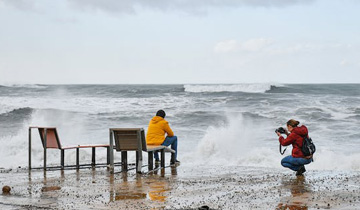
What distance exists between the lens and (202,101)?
39781 mm

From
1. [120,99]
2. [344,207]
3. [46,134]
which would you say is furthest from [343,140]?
[120,99]

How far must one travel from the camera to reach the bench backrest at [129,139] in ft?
34.7

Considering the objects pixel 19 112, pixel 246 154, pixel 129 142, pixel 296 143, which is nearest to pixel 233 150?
pixel 246 154

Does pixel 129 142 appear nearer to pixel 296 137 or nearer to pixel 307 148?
pixel 296 137

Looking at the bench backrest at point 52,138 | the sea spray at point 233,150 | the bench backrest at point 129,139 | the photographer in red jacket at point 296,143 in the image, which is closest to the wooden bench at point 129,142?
the bench backrest at point 129,139

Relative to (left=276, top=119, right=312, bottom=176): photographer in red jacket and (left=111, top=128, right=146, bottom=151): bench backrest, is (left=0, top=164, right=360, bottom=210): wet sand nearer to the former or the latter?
(left=276, top=119, right=312, bottom=176): photographer in red jacket

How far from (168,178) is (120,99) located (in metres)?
34.4

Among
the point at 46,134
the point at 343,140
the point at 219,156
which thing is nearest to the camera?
the point at 46,134

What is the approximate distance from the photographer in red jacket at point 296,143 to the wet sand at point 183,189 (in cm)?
23

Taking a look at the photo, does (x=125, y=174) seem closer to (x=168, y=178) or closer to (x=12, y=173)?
(x=168, y=178)

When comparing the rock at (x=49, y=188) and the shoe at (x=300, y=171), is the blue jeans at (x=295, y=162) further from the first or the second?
the rock at (x=49, y=188)

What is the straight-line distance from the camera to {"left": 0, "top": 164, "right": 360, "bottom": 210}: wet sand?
277 inches

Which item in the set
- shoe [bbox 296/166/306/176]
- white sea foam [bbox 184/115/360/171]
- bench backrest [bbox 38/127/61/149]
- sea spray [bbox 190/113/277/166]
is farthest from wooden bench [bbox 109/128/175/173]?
sea spray [bbox 190/113/277/166]

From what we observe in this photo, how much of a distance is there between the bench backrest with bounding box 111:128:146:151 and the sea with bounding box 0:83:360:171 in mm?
2376
